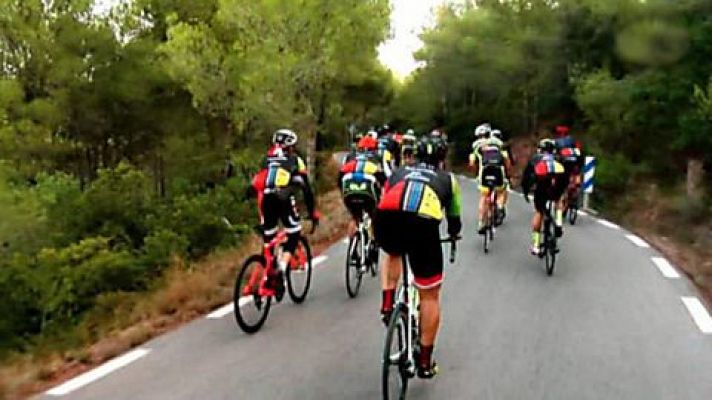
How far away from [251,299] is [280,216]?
104cm

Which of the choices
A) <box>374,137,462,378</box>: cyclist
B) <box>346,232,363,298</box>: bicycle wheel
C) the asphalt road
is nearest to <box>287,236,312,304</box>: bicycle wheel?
the asphalt road

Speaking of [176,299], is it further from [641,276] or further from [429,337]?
[641,276]

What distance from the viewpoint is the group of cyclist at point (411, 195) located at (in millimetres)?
5922

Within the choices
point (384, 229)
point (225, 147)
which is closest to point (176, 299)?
point (384, 229)

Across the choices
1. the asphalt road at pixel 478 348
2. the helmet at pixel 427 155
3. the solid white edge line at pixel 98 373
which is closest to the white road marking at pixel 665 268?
the asphalt road at pixel 478 348

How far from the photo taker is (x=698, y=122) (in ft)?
59.2

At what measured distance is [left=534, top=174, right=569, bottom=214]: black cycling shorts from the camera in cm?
1174

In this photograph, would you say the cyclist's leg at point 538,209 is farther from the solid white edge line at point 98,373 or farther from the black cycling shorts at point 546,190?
the solid white edge line at point 98,373

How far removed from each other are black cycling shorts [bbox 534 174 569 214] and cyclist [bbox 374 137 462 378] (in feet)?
19.2

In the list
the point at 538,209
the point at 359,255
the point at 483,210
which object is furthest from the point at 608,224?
the point at 359,255

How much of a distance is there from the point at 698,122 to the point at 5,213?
60.9 feet

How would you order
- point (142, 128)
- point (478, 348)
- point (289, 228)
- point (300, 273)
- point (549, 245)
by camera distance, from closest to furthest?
point (478, 348) → point (289, 228) → point (300, 273) → point (549, 245) → point (142, 128)

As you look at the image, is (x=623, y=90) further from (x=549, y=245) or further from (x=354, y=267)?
(x=354, y=267)

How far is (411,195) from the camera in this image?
591 centimetres
